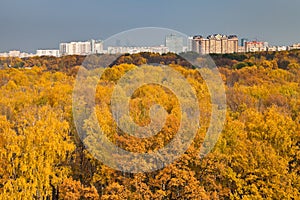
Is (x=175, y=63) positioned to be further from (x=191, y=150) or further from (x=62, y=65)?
(x=191, y=150)

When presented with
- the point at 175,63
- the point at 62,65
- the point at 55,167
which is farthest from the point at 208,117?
the point at 62,65

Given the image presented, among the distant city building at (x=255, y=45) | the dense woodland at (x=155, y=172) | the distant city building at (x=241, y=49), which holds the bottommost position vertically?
the dense woodland at (x=155, y=172)

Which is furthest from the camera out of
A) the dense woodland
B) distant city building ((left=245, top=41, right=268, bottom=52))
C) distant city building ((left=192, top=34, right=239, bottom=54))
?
distant city building ((left=245, top=41, right=268, bottom=52))

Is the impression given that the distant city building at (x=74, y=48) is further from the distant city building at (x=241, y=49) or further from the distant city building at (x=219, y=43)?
the distant city building at (x=241, y=49)

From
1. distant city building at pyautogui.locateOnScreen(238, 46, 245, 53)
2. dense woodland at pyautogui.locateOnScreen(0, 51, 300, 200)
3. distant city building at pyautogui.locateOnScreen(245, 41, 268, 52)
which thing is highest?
distant city building at pyautogui.locateOnScreen(245, 41, 268, 52)

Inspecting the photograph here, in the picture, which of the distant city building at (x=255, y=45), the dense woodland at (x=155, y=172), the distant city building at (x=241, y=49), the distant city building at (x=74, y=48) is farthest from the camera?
the distant city building at (x=255, y=45)

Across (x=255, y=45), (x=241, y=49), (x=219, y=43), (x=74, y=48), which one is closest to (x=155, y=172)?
(x=219, y=43)

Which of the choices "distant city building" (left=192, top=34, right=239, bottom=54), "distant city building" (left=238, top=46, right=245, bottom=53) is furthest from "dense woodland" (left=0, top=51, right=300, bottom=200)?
"distant city building" (left=238, top=46, right=245, bottom=53)

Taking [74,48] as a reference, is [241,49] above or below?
below

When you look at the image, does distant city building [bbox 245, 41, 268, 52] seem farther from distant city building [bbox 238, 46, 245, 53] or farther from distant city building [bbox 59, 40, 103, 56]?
distant city building [bbox 59, 40, 103, 56]

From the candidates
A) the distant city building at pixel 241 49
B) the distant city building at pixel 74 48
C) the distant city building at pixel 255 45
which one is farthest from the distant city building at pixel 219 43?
the distant city building at pixel 74 48

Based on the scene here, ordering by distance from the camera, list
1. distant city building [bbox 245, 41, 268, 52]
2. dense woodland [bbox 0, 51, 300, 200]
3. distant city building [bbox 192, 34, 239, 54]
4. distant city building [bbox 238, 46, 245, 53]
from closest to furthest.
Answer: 1. dense woodland [bbox 0, 51, 300, 200]
2. distant city building [bbox 192, 34, 239, 54]
3. distant city building [bbox 238, 46, 245, 53]
4. distant city building [bbox 245, 41, 268, 52]

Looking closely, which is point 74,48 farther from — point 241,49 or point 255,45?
point 255,45

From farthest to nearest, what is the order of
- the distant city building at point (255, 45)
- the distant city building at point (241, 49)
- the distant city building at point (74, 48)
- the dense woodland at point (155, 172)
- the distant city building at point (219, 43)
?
1. the distant city building at point (255, 45)
2. the distant city building at point (241, 49)
3. the distant city building at point (74, 48)
4. the distant city building at point (219, 43)
5. the dense woodland at point (155, 172)
